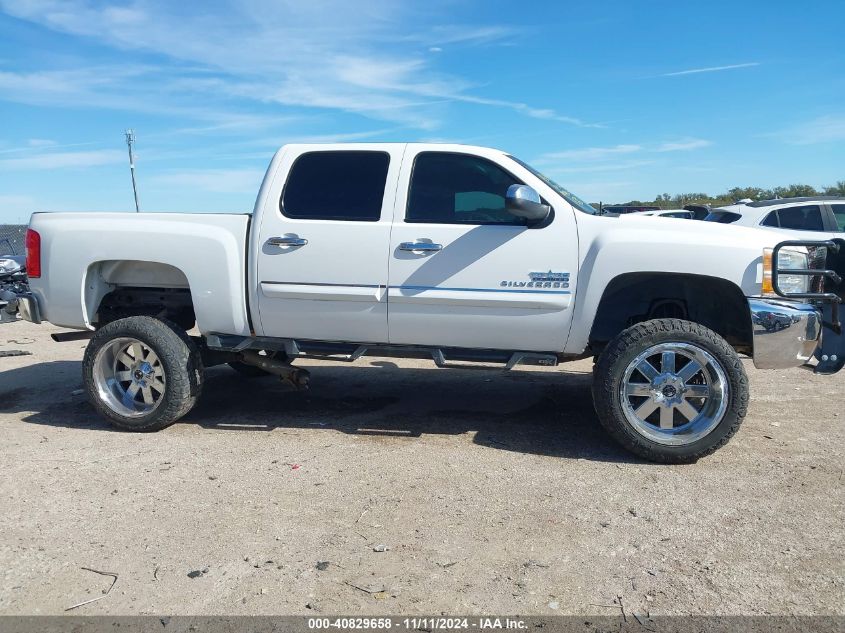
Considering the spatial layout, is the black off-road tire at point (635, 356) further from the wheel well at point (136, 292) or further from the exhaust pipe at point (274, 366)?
the wheel well at point (136, 292)

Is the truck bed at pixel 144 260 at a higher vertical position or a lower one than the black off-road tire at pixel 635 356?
higher

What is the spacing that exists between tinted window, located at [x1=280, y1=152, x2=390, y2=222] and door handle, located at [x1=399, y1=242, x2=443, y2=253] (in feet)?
1.10

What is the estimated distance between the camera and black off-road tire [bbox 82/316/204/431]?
208 inches

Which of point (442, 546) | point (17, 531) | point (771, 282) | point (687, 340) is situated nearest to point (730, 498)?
point (687, 340)

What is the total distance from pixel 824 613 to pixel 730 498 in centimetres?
118

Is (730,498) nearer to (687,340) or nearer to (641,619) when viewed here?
(687,340)

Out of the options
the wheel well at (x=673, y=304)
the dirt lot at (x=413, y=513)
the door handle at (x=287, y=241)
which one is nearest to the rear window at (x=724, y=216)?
the dirt lot at (x=413, y=513)

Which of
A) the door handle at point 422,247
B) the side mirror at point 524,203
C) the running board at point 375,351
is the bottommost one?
the running board at point 375,351

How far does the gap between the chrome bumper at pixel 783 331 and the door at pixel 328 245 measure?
2457mm

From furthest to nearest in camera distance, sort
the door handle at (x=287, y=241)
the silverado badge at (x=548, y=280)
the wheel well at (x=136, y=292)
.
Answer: the wheel well at (x=136, y=292) < the door handle at (x=287, y=241) < the silverado badge at (x=548, y=280)

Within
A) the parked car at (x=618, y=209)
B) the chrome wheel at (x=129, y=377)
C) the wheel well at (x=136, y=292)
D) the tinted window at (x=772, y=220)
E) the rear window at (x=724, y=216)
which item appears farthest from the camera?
the rear window at (x=724, y=216)

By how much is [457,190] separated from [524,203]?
66cm

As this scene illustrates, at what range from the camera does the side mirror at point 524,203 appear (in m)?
4.54

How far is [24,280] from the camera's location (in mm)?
12992
